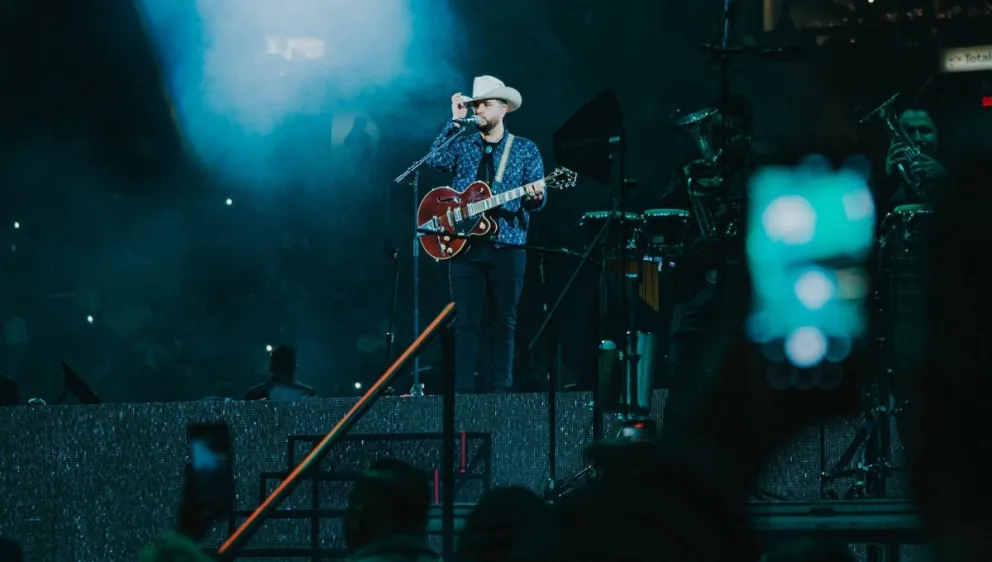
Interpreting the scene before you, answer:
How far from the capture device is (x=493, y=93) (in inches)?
352

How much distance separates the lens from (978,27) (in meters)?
9.34

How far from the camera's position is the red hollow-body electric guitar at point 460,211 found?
8.65m

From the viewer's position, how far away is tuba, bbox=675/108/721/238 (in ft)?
25.3

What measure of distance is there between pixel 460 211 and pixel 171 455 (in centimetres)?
278

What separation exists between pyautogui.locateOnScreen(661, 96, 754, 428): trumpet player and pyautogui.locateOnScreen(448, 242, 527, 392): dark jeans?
1209 millimetres

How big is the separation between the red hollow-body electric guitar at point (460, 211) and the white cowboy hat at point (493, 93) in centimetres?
72

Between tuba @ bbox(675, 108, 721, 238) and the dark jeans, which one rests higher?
tuba @ bbox(675, 108, 721, 238)

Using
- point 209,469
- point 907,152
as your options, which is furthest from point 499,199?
point 209,469

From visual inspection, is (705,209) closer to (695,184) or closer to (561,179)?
(695,184)

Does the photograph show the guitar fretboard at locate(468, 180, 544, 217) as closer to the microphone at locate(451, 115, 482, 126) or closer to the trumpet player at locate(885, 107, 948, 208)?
the microphone at locate(451, 115, 482, 126)

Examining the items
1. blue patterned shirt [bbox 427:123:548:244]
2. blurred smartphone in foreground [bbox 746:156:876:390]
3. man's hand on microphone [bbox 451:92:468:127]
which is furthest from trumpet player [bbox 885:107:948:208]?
blurred smartphone in foreground [bbox 746:156:876:390]

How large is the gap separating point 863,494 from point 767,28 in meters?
5.37

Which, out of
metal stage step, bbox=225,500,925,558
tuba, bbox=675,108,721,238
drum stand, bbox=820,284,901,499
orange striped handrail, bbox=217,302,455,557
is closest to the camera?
orange striped handrail, bbox=217,302,455,557

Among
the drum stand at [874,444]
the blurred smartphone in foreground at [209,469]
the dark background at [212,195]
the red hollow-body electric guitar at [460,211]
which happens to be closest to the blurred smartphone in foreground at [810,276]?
the blurred smartphone in foreground at [209,469]
